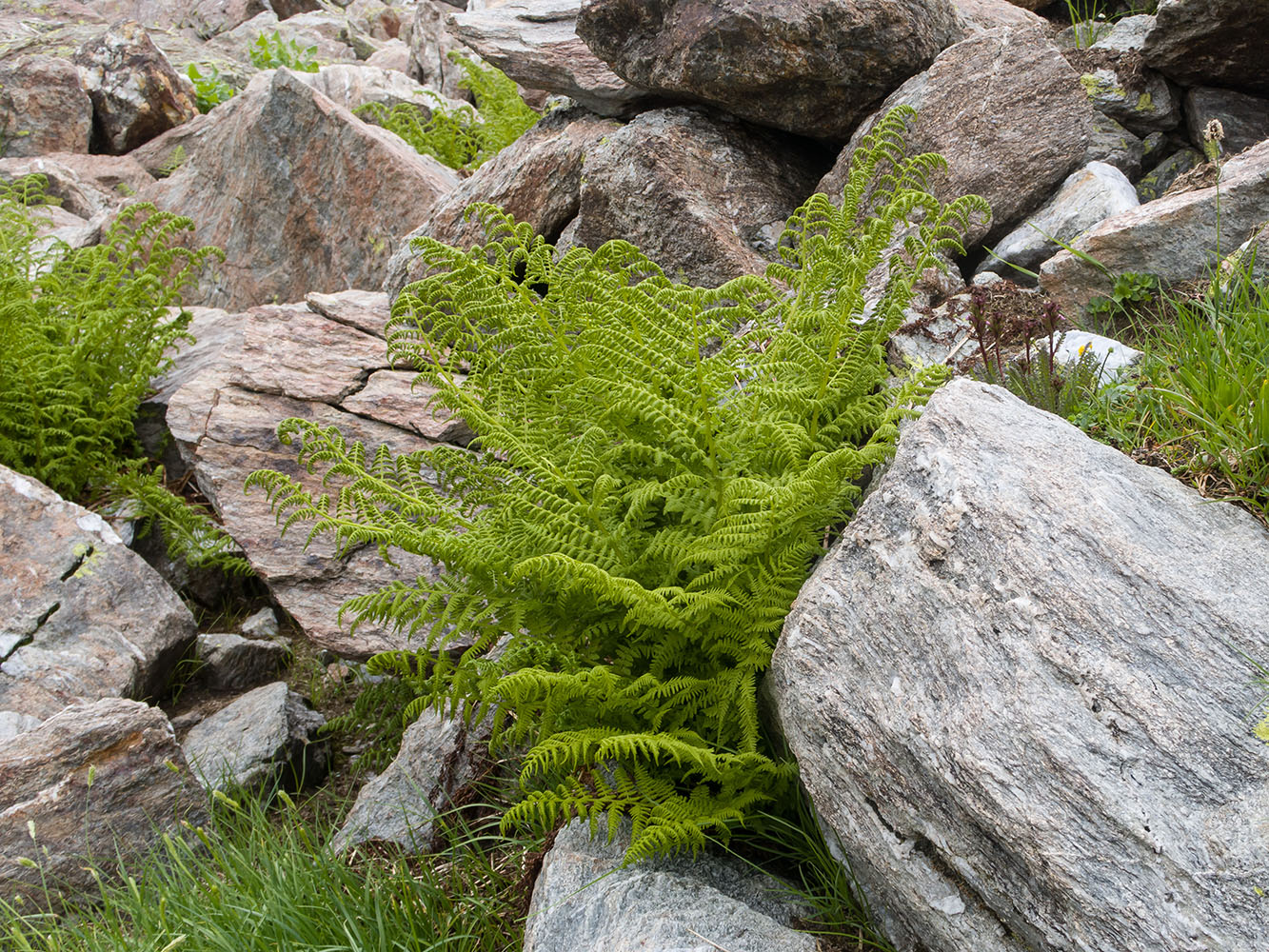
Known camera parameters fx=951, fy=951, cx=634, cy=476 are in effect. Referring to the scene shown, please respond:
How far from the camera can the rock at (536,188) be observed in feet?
18.1

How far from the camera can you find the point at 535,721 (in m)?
2.91

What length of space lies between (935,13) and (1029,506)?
3.73 meters

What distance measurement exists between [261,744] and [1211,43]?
5462mm

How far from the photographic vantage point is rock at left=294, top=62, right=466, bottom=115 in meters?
10.4

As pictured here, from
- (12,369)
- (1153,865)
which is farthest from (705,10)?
(1153,865)

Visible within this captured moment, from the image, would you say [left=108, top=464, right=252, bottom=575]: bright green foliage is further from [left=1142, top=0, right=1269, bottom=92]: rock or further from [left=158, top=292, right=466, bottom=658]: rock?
[left=1142, top=0, right=1269, bottom=92]: rock

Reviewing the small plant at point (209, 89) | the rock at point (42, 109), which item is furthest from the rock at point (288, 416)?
the small plant at point (209, 89)

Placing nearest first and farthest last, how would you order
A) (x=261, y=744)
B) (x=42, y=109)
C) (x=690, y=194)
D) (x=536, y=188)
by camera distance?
(x=261, y=744) < (x=690, y=194) < (x=536, y=188) < (x=42, y=109)

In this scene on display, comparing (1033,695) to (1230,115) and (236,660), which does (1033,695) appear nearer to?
(236,660)

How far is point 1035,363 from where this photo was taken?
336 centimetres

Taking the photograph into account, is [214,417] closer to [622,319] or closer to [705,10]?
[622,319]

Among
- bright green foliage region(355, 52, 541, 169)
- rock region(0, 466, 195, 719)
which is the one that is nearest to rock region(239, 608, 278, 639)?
rock region(0, 466, 195, 719)

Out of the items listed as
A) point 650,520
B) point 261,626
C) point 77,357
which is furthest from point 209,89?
point 650,520

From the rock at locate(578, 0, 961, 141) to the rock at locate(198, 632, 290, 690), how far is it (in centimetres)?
354
